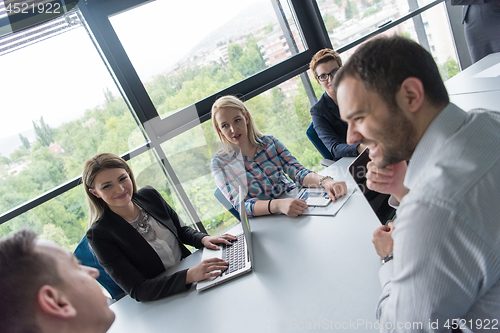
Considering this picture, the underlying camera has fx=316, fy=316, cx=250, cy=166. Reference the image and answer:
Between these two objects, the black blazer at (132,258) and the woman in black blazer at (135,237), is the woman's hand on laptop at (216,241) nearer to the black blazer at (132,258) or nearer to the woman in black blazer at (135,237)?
the woman in black blazer at (135,237)

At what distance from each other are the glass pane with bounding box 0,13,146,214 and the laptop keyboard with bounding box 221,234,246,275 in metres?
1.57

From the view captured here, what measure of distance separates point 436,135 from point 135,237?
5.00 ft

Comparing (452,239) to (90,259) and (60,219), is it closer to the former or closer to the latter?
(90,259)

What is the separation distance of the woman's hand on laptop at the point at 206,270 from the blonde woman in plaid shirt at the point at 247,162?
593 millimetres

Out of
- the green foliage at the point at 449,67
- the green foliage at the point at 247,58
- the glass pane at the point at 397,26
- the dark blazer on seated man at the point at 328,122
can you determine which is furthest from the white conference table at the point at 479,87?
the green foliage at the point at 449,67

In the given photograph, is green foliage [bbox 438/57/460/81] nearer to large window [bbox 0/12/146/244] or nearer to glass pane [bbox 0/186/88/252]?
large window [bbox 0/12/146/244]

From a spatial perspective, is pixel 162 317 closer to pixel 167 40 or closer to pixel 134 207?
pixel 134 207

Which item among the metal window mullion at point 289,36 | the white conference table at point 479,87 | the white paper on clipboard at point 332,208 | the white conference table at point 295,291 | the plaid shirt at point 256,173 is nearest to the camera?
the white conference table at point 295,291

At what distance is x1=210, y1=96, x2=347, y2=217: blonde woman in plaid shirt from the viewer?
2.16 meters

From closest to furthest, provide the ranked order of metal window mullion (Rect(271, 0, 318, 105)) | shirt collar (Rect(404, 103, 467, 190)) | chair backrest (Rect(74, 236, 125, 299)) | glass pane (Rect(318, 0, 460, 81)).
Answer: shirt collar (Rect(404, 103, 467, 190)), chair backrest (Rect(74, 236, 125, 299)), metal window mullion (Rect(271, 0, 318, 105)), glass pane (Rect(318, 0, 460, 81))

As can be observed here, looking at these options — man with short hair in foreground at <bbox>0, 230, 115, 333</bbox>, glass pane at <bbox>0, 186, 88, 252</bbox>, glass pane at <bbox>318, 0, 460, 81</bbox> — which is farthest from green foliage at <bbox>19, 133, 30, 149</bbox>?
glass pane at <bbox>318, 0, 460, 81</bbox>

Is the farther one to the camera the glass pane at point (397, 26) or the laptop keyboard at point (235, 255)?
the glass pane at point (397, 26)

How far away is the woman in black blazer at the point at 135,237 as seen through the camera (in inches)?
59.2

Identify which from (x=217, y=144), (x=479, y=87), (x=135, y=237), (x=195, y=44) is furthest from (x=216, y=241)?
(x=479, y=87)
